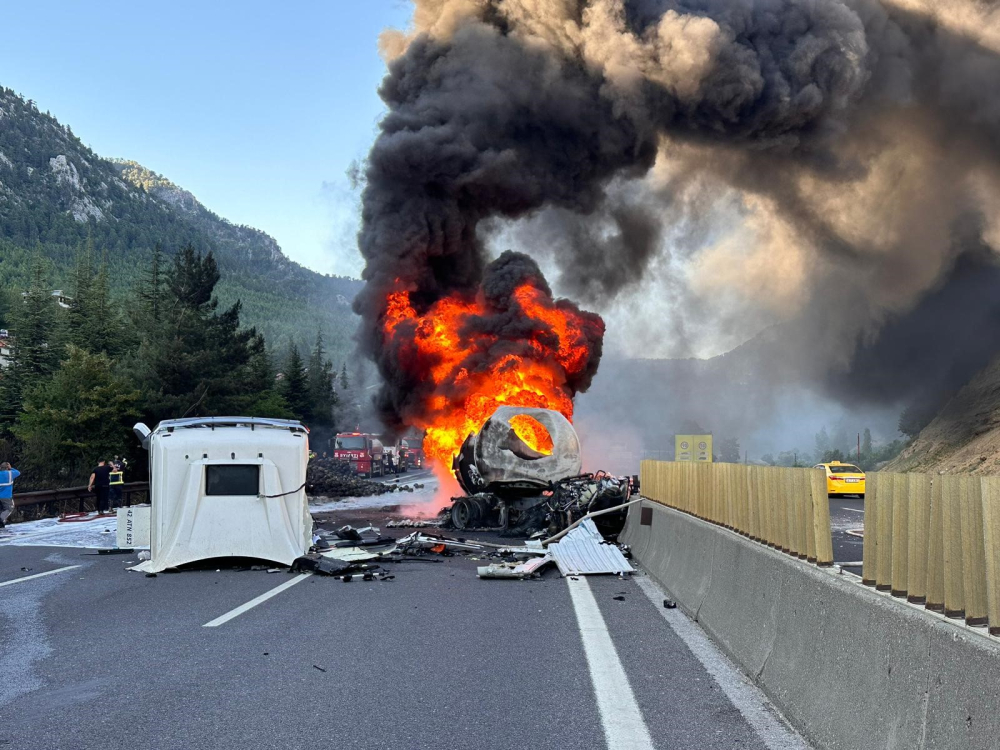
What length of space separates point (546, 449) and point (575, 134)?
61.3 feet

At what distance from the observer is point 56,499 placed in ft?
73.6

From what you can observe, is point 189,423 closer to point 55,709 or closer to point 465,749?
point 55,709

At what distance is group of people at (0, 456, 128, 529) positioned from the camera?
19.1m

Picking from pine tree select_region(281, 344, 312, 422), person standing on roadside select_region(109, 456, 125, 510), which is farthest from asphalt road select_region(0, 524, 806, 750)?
pine tree select_region(281, 344, 312, 422)

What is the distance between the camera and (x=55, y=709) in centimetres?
534

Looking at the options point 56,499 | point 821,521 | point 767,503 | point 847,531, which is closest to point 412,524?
point 847,531

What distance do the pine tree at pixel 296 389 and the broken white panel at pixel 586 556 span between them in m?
55.6

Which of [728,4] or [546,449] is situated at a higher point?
[728,4]

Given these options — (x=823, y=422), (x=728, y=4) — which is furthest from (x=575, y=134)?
(x=823, y=422)

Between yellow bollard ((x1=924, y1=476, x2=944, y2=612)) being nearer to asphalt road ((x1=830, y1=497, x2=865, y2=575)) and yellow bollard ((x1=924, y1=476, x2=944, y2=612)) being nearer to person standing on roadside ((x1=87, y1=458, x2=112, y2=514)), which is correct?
asphalt road ((x1=830, y1=497, x2=865, y2=575))

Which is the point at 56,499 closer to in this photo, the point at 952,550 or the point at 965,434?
the point at 952,550

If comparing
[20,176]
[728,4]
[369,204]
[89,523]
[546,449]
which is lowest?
[89,523]

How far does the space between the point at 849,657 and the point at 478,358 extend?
77.9 ft

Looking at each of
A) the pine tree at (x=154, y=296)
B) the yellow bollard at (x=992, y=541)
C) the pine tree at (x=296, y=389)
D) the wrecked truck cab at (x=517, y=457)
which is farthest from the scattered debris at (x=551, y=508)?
the pine tree at (x=296, y=389)
